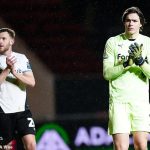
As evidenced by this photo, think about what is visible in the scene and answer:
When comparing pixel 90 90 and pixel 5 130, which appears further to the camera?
pixel 90 90

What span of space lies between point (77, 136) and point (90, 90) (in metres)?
0.57

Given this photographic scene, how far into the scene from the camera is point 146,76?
250 inches

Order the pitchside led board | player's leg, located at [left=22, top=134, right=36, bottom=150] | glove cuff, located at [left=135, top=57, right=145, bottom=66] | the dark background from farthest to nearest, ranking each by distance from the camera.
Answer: the dark background → the pitchside led board → player's leg, located at [left=22, top=134, right=36, bottom=150] → glove cuff, located at [left=135, top=57, right=145, bottom=66]

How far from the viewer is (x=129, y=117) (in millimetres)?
6332

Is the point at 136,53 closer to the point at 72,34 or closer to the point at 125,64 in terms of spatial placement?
Answer: the point at 125,64

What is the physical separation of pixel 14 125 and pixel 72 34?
278cm

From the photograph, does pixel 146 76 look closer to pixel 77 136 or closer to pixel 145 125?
pixel 145 125

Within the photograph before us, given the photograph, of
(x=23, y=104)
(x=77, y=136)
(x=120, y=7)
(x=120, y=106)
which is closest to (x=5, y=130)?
(x=23, y=104)

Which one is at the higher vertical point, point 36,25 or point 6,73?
point 36,25

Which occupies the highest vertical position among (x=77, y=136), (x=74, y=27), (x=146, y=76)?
(x=74, y=27)

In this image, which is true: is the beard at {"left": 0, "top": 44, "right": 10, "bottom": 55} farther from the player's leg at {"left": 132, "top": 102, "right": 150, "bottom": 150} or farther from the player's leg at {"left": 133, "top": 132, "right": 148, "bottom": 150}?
the player's leg at {"left": 133, "top": 132, "right": 148, "bottom": 150}

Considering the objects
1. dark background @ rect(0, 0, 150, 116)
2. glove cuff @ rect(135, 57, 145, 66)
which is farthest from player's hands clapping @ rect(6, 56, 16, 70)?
dark background @ rect(0, 0, 150, 116)

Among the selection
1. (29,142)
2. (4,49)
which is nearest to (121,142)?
(29,142)

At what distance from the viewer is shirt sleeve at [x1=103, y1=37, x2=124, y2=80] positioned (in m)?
6.26
